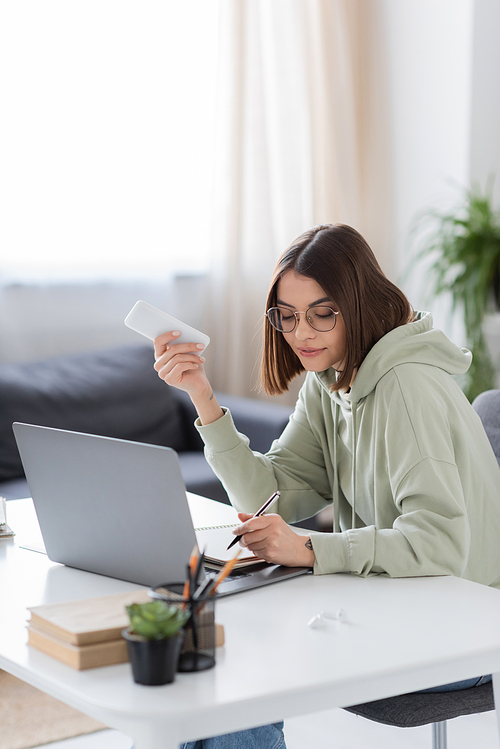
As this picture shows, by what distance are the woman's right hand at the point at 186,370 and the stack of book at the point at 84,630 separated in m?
0.49

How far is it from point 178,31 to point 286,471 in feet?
7.67

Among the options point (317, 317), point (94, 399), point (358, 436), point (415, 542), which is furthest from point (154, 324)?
point (94, 399)

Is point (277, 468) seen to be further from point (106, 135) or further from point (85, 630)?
point (106, 135)

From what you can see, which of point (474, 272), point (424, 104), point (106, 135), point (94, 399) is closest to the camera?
point (94, 399)

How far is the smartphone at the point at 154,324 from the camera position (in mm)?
1177

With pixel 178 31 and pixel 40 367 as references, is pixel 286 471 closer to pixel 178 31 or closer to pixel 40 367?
pixel 40 367

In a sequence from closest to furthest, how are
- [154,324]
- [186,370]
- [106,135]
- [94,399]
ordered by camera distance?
1. [154,324]
2. [186,370]
3. [94,399]
4. [106,135]

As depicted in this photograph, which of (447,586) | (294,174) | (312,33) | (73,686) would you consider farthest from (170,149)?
(73,686)

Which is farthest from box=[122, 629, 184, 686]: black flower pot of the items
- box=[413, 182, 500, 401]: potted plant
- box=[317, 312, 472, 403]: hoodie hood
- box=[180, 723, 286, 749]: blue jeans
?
box=[413, 182, 500, 401]: potted plant

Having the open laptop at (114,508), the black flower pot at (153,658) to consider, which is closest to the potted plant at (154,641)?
the black flower pot at (153,658)

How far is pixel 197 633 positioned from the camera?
0.75m

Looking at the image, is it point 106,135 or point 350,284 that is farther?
point 106,135

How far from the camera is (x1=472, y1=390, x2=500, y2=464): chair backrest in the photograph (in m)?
1.47

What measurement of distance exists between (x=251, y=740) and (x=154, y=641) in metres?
0.52
